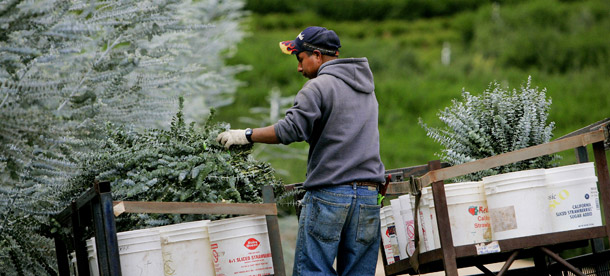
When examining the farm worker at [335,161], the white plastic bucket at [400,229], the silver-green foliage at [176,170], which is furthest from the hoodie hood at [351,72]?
the white plastic bucket at [400,229]

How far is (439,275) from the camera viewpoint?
650 centimetres

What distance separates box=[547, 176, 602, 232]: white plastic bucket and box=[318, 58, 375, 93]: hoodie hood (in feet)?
3.15

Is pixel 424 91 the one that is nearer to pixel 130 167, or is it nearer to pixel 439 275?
pixel 439 275

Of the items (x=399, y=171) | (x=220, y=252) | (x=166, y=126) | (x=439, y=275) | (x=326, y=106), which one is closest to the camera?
(x=220, y=252)

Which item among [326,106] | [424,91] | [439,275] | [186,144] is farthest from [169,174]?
[424,91]

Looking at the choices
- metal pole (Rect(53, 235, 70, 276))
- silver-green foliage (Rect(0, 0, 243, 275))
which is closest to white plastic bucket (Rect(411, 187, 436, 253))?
silver-green foliage (Rect(0, 0, 243, 275))

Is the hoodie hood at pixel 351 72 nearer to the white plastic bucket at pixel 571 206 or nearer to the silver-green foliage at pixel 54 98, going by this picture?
the white plastic bucket at pixel 571 206

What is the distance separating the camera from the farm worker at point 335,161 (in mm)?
3609

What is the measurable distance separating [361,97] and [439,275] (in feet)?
10.2

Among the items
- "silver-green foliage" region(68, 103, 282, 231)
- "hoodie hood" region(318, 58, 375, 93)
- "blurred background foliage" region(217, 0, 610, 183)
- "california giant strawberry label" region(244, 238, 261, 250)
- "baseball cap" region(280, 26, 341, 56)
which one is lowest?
"california giant strawberry label" region(244, 238, 261, 250)

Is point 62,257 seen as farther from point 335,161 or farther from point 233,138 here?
point 335,161

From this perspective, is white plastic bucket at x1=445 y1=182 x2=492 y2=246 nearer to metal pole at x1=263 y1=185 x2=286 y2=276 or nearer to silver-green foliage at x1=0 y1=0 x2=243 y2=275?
metal pole at x1=263 y1=185 x2=286 y2=276

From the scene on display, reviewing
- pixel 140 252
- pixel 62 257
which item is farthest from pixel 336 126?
pixel 62 257

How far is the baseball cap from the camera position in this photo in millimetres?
3834
